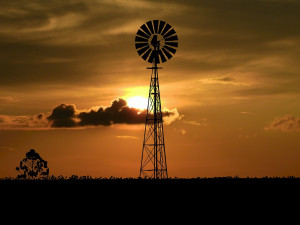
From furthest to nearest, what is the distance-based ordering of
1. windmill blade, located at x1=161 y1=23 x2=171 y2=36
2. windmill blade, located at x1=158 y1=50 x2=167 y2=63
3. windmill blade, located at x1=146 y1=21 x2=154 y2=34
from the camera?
windmill blade, located at x1=161 y1=23 x2=171 y2=36
windmill blade, located at x1=146 y1=21 x2=154 y2=34
windmill blade, located at x1=158 y1=50 x2=167 y2=63

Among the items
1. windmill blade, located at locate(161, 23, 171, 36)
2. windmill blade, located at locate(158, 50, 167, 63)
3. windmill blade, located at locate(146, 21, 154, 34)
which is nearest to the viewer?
windmill blade, located at locate(158, 50, 167, 63)

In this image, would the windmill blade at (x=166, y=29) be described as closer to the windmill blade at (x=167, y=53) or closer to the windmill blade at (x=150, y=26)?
the windmill blade at (x=150, y=26)

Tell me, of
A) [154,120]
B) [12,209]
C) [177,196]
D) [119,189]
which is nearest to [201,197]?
[177,196]

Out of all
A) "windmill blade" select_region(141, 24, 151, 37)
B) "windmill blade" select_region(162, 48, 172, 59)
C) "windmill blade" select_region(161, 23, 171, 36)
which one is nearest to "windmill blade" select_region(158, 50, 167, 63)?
"windmill blade" select_region(162, 48, 172, 59)

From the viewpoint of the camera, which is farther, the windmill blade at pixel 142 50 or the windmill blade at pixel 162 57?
the windmill blade at pixel 142 50

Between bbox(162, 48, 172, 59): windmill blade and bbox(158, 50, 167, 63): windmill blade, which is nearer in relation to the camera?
bbox(158, 50, 167, 63): windmill blade

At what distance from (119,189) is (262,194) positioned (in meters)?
10.7

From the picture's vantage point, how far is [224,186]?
1708 inches

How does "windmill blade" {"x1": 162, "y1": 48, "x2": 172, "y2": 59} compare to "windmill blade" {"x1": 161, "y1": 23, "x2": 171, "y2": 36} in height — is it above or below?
below

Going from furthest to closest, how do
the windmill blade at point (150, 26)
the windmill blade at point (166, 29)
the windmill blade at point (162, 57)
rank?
the windmill blade at point (166, 29)
the windmill blade at point (150, 26)
the windmill blade at point (162, 57)

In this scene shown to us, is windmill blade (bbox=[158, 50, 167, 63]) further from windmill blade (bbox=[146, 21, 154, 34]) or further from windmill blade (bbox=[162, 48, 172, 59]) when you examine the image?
windmill blade (bbox=[146, 21, 154, 34])

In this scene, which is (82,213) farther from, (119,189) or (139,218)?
(119,189)

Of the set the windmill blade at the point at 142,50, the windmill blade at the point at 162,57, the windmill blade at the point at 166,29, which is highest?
the windmill blade at the point at 166,29

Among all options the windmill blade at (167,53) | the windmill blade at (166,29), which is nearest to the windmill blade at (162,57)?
the windmill blade at (167,53)
